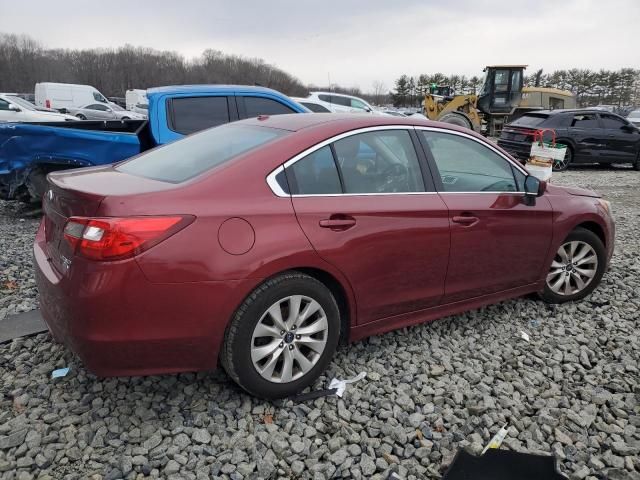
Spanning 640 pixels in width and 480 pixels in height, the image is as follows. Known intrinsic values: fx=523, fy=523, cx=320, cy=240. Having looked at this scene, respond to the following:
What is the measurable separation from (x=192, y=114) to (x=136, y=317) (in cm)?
487

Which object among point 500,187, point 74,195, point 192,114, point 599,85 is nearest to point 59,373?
point 74,195

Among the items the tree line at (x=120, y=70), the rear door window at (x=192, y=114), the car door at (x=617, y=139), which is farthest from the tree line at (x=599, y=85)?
the rear door window at (x=192, y=114)

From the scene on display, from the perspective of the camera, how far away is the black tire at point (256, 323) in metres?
2.62

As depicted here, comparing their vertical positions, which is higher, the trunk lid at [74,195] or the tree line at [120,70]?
the tree line at [120,70]

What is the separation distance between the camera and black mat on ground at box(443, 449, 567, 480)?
7.79ft

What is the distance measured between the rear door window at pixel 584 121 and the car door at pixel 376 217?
12637 millimetres

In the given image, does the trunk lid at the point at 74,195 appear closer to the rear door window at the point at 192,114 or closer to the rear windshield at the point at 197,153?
the rear windshield at the point at 197,153

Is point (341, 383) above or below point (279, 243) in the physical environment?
below

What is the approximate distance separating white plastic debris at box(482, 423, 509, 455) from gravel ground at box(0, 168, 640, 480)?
3 centimetres

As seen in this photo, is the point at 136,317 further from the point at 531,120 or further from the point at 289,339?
the point at 531,120

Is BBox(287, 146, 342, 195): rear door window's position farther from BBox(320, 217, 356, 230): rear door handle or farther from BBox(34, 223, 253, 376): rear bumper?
BBox(34, 223, 253, 376): rear bumper

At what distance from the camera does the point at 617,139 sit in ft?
47.3

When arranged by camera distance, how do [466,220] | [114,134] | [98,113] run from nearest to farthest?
[466,220] < [114,134] < [98,113]

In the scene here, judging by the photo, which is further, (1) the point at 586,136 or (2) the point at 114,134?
(1) the point at 586,136
